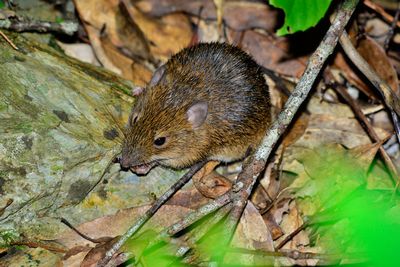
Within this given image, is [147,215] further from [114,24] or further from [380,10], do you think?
[380,10]

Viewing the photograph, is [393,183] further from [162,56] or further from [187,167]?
[162,56]

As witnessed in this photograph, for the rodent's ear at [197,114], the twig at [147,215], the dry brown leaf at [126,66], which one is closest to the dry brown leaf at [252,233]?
the twig at [147,215]

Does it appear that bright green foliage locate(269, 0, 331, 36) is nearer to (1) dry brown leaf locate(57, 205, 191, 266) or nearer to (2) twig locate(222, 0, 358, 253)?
(2) twig locate(222, 0, 358, 253)

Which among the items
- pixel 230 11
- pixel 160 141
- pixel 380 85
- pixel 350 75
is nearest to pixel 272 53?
Result: pixel 230 11

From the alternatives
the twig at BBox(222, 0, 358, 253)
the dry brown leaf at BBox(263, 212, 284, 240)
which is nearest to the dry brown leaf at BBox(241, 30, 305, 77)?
the twig at BBox(222, 0, 358, 253)

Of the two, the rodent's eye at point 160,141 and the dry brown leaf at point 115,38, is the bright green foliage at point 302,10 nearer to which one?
the rodent's eye at point 160,141

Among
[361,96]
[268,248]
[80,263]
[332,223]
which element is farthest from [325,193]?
[80,263]
